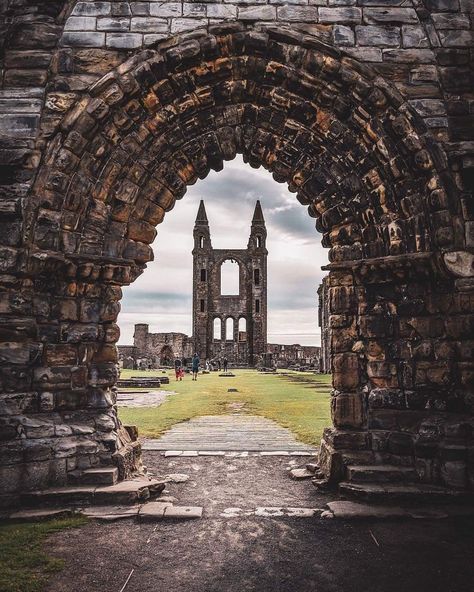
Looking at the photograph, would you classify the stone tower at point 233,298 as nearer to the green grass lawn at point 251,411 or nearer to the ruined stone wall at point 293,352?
the ruined stone wall at point 293,352

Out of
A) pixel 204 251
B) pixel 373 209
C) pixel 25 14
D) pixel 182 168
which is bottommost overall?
pixel 373 209

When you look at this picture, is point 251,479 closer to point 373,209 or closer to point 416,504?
point 416,504

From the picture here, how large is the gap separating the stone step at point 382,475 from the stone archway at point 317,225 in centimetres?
12

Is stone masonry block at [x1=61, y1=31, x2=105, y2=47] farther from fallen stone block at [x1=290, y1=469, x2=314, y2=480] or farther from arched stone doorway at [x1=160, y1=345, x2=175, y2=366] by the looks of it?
arched stone doorway at [x1=160, y1=345, x2=175, y2=366]

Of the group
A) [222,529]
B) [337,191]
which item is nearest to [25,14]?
[337,191]

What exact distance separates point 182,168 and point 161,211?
0.65m

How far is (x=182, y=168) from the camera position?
582 centimetres

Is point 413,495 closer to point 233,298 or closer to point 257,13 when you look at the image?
point 257,13

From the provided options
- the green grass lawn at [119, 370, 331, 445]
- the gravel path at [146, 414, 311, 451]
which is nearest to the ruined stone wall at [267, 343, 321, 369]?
the green grass lawn at [119, 370, 331, 445]

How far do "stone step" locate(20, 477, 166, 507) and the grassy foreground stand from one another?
1.16ft

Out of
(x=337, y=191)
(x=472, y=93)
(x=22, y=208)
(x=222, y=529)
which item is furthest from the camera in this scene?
(x=337, y=191)

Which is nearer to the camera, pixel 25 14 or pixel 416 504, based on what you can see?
pixel 416 504

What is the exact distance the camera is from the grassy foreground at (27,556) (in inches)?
114

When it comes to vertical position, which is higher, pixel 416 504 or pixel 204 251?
pixel 204 251
